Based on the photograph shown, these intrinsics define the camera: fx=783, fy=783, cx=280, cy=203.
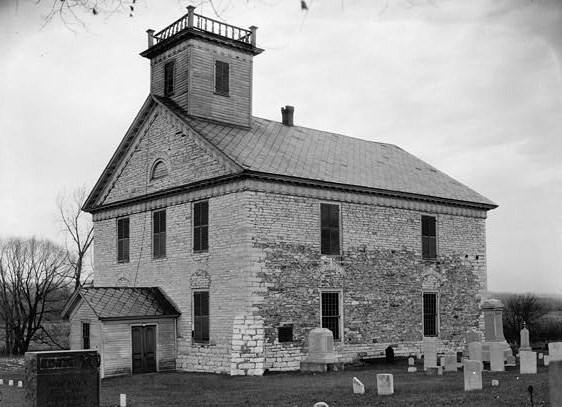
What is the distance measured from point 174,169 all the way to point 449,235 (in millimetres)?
11620

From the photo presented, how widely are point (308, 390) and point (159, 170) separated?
13.3 m

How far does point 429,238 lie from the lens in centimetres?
3148

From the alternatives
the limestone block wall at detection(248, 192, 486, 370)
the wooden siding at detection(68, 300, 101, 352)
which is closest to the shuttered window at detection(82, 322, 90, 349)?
the wooden siding at detection(68, 300, 101, 352)

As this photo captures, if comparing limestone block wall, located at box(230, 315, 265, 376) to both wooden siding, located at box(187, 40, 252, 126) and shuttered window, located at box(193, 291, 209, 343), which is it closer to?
shuttered window, located at box(193, 291, 209, 343)

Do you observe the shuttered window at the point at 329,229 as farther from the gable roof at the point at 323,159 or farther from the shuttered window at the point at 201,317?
the shuttered window at the point at 201,317

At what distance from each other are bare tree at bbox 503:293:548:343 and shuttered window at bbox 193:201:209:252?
26.3 m

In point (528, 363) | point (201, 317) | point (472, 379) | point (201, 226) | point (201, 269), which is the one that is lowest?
point (528, 363)

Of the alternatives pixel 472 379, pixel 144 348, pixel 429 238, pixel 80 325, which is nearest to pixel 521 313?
pixel 429 238

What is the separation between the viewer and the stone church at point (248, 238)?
25875 mm

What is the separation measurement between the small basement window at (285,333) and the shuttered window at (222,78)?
970 cm

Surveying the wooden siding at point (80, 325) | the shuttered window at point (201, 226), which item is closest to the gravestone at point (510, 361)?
the shuttered window at point (201, 226)

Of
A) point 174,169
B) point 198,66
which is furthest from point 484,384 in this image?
point 198,66

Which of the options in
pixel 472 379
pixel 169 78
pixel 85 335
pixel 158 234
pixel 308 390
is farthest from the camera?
pixel 169 78

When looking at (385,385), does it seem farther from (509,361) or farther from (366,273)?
(366,273)
